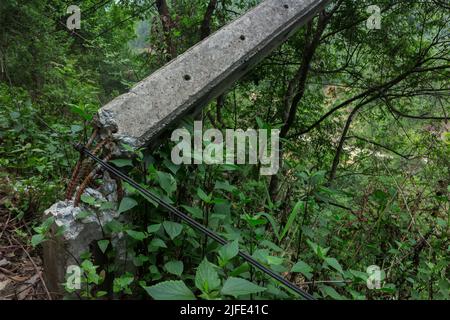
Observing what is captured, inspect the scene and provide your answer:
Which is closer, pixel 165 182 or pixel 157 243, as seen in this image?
pixel 157 243

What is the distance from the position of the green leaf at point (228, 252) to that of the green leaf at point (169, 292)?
9.4 inches

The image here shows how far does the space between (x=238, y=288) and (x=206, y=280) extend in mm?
143

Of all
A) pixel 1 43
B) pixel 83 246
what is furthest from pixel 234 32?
pixel 1 43

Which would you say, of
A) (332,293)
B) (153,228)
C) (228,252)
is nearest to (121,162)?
(153,228)

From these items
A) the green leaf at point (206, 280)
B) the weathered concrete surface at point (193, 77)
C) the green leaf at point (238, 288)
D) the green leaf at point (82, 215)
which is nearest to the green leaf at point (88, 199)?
the green leaf at point (82, 215)

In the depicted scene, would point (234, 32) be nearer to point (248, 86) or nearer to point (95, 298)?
point (95, 298)

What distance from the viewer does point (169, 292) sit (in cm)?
153

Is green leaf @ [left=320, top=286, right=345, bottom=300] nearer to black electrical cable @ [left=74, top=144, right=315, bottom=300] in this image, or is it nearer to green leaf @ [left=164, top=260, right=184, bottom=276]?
black electrical cable @ [left=74, top=144, right=315, bottom=300]

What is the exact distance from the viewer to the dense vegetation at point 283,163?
2.10 meters

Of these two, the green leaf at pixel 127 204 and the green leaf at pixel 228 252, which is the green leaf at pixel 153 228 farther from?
the green leaf at pixel 228 252

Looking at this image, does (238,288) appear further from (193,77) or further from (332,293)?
(193,77)

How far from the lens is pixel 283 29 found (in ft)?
10.9

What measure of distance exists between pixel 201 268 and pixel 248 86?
526 centimetres

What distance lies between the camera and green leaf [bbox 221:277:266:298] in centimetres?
150
